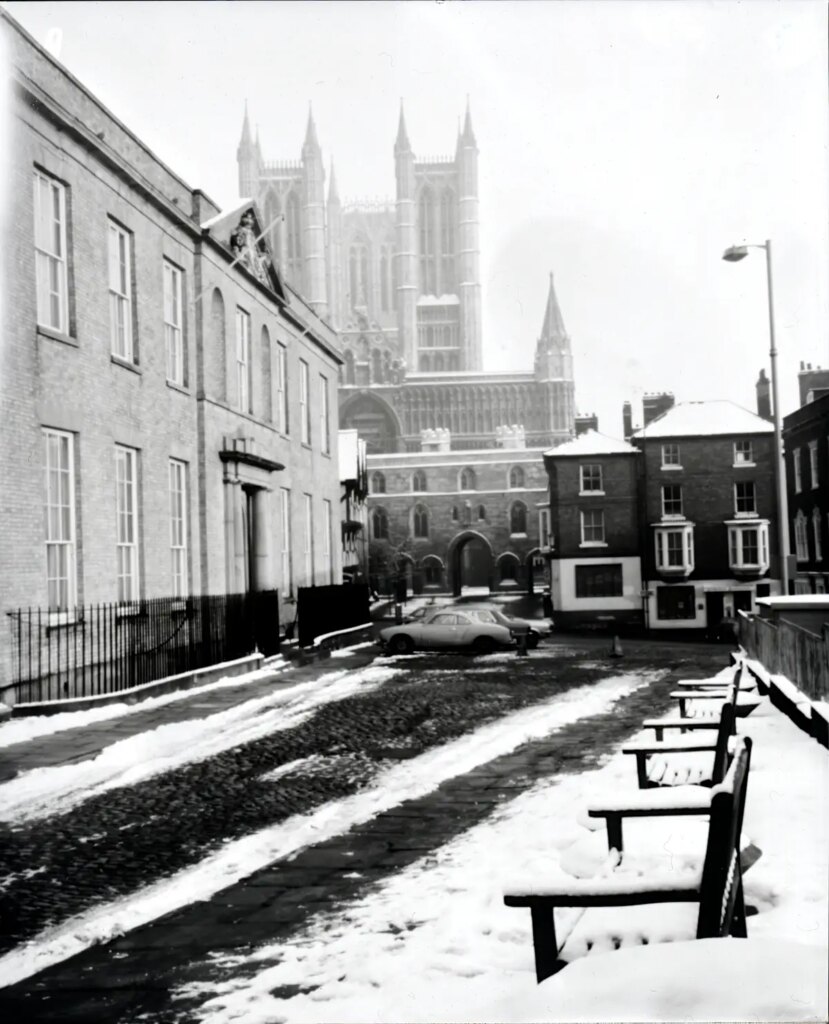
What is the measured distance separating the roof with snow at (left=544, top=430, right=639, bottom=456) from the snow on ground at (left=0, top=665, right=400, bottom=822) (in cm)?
3733

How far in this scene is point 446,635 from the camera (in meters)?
26.0

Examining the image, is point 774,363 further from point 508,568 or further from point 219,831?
point 508,568

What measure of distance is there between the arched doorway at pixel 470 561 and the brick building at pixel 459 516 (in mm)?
103

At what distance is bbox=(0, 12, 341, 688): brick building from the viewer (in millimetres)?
14281

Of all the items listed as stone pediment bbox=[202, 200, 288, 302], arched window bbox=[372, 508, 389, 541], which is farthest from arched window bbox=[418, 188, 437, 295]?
arched window bbox=[372, 508, 389, 541]

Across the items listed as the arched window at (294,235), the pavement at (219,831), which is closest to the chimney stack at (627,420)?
the arched window at (294,235)

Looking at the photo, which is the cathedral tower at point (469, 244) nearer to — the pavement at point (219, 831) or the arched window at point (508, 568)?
the pavement at point (219, 831)

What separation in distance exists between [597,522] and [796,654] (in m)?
41.5

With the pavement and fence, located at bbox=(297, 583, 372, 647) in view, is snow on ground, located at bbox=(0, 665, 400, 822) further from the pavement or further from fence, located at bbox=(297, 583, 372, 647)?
fence, located at bbox=(297, 583, 372, 647)

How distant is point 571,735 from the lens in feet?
39.4

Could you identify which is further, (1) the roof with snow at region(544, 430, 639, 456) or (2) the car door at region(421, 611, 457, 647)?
(1) the roof with snow at region(544, 430, 639, 456)

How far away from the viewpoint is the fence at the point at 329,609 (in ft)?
83.5

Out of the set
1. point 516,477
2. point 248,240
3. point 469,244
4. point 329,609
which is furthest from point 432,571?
point 248,240

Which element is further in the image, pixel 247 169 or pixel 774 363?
pixel 247 169
